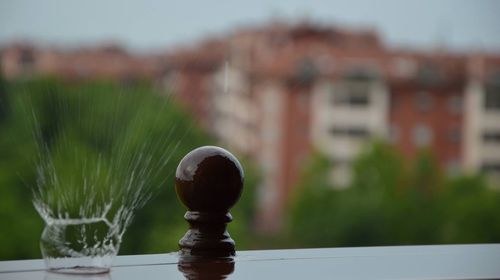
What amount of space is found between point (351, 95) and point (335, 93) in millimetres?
469

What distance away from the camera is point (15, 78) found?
17.2 meters

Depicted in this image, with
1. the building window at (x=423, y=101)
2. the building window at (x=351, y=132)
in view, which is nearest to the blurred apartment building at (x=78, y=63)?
the building window at (x=351, y=132)

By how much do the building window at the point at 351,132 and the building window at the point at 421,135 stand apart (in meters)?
1.14

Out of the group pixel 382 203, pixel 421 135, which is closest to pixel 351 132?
pixel 421 135

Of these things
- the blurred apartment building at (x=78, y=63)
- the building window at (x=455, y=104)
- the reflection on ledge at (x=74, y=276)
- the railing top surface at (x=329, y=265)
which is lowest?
the building window at (x=455, y=104)

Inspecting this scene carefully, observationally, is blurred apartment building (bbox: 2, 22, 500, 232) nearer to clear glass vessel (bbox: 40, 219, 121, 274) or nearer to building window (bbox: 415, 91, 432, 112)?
building window (bbox: 415, 91, 432, 112)

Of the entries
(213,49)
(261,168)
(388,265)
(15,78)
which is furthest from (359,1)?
(388,265)

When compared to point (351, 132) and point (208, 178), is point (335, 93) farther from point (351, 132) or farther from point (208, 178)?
point (208, 178)

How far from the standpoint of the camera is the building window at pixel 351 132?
2212cm

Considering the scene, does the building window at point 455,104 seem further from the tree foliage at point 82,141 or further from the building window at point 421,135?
the tree foliage at point 82,141

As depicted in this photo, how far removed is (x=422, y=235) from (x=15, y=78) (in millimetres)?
8356

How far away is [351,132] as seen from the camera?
22.3 meters

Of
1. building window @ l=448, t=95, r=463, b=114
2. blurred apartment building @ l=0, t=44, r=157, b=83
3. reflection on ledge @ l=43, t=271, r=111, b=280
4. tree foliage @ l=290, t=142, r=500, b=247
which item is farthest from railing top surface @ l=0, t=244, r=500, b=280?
building window @ l=448, t=95, r=463, b=114

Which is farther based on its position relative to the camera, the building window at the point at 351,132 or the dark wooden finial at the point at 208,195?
the building window at the point at 351,132
